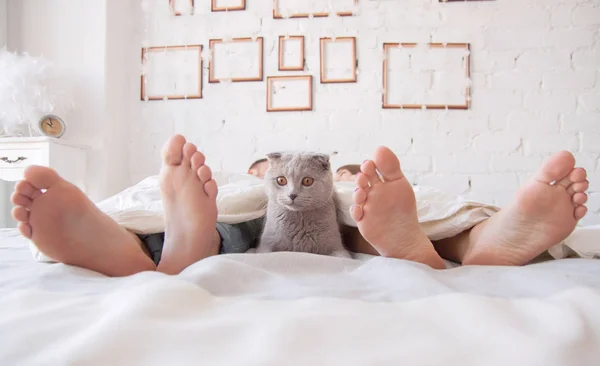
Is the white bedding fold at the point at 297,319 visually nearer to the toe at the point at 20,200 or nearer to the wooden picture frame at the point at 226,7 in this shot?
the toe at the point at 20,200

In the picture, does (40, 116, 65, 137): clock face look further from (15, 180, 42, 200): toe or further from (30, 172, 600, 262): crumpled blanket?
(15, 180, 42, 200): toe

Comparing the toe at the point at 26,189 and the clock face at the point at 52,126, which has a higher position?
the clock face at the point at 52,126

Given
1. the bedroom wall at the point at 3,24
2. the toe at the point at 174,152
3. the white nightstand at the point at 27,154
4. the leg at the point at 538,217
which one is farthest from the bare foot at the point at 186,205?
the bedroom wall at the point at 3,24

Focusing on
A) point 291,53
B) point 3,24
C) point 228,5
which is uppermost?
point 228,5

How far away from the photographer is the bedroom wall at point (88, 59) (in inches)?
84.1

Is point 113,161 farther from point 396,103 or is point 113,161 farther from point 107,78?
point 396,103

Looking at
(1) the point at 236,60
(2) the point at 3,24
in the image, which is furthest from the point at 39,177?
(2) the point at 3,24

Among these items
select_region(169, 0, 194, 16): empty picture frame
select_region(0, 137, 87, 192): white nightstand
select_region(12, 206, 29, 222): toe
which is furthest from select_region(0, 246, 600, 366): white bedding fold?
select_region(169, 0, 194, 16): empty picture frame

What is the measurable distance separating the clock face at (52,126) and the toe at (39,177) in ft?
5.22

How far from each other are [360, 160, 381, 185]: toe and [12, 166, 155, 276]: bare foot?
1.27ft

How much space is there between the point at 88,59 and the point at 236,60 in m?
0.76

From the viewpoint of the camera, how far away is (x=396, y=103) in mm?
2143

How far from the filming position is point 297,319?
364 millimetres

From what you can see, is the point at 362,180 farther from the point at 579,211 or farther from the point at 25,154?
the point at 25,154
